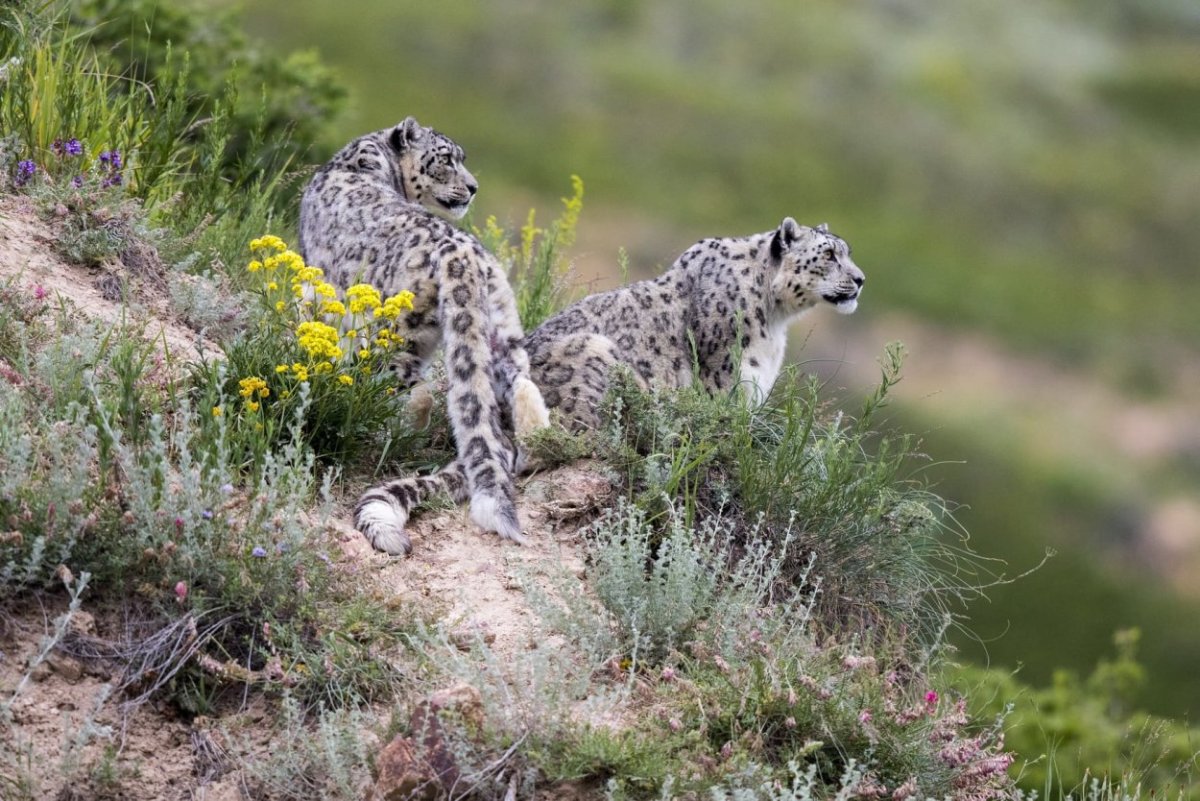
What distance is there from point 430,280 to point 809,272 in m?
2.35

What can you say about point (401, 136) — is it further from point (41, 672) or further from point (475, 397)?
point (41, 672)

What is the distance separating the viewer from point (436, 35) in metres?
40.1

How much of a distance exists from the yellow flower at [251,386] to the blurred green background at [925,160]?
22229 mm

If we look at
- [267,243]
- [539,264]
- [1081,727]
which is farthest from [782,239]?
[1081,727]

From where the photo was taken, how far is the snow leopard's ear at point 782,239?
8.55 m

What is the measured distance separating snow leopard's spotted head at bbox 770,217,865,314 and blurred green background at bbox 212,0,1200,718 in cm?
1929

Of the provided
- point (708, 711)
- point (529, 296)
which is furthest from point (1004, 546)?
point (708, 711)

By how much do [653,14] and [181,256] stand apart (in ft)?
128

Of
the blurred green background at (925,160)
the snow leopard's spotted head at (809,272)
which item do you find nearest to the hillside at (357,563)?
the snow leopard's spotted head at (809,272)

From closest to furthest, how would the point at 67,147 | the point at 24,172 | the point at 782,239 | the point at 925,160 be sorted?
the point at 24,172
the point at 67,147
the point at 782,239
the point at 925,160

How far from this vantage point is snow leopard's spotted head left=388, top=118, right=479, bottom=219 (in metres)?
8.70

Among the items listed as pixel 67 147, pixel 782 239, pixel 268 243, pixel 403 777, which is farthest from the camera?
pixel 782 239

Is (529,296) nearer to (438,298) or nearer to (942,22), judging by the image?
(438,298)

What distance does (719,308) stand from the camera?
27.6ft
